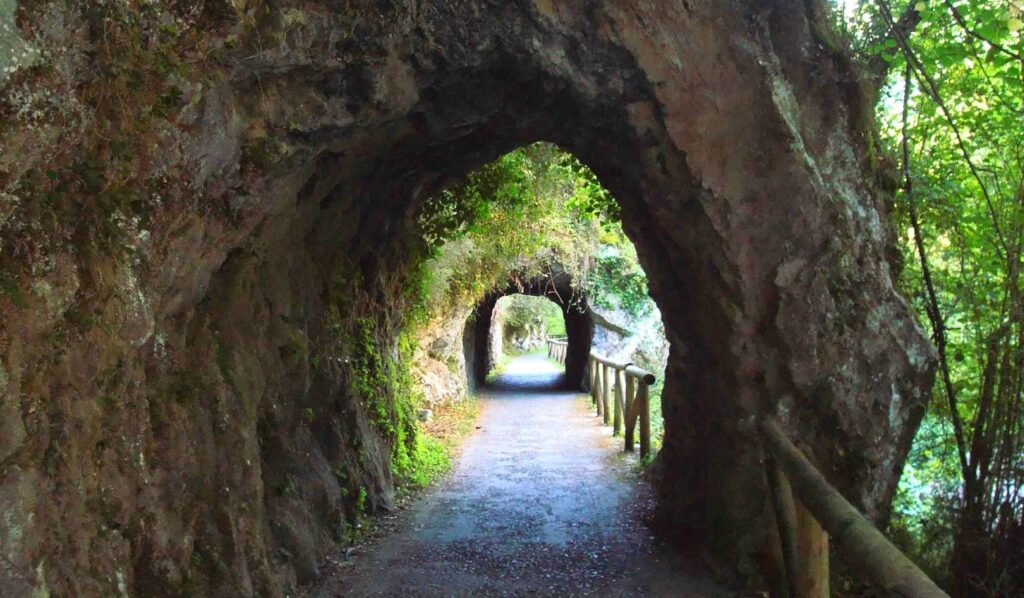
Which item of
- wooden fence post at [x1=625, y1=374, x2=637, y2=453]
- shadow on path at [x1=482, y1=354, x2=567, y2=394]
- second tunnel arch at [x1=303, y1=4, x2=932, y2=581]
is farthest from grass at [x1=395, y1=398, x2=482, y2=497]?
shadow on path at [x1=482, y1=354, x2=567, y2=394]

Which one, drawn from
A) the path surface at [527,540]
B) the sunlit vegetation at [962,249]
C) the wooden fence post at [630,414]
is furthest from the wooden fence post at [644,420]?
the sunlit vegetation at [962,249]

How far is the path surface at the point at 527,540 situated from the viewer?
17.2 ft

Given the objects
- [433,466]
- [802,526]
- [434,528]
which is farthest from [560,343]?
[802,526]

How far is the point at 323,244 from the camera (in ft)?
21.4

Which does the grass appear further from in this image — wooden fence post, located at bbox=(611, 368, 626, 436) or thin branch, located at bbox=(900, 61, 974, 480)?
thin branch, located at bbox=(900, 61, 974, 480)

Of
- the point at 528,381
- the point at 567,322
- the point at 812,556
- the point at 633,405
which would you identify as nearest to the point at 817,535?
the point at 812,556

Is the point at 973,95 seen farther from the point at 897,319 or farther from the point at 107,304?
the point at 107,304

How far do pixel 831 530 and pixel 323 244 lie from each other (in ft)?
15.5

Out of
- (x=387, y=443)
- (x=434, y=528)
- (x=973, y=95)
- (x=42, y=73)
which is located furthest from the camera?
(x=387, y=443)

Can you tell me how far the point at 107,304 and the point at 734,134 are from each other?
3.94 metres

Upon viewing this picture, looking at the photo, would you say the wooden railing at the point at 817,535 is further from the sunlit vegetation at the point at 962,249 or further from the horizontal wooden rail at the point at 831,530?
the sunlit vegetation at the point at 962,249

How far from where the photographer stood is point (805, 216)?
203 inches

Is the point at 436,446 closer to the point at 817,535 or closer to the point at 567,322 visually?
the point at 817,535

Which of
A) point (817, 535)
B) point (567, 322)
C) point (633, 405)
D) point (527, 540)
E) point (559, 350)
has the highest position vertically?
point (567, 322)
